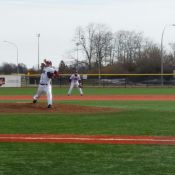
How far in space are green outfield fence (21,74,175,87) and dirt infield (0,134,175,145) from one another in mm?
49238

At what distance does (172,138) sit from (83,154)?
2.68 metres

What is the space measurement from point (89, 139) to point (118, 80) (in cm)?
5262

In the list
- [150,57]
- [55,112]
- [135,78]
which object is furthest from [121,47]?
[55,112]

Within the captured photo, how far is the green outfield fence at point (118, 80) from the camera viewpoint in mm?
61312

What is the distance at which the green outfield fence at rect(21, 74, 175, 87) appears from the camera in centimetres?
6131

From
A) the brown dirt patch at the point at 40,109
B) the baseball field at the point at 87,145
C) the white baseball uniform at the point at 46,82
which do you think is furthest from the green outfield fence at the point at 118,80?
the baseball field at the point at 87,145

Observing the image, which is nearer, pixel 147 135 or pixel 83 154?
pixel 83 154

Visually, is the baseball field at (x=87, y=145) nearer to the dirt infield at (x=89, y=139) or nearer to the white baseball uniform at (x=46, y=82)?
the dirt infield at (x=89, y=139)

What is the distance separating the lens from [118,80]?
6256cm

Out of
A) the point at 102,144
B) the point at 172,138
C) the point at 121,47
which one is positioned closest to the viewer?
the point at 102,144

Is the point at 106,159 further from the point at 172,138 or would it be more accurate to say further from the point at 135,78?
the point at 135,78

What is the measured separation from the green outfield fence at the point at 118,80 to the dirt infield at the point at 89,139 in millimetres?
49238

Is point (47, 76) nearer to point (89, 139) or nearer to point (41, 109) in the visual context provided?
point (41, 109)

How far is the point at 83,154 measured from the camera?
8367 mm
